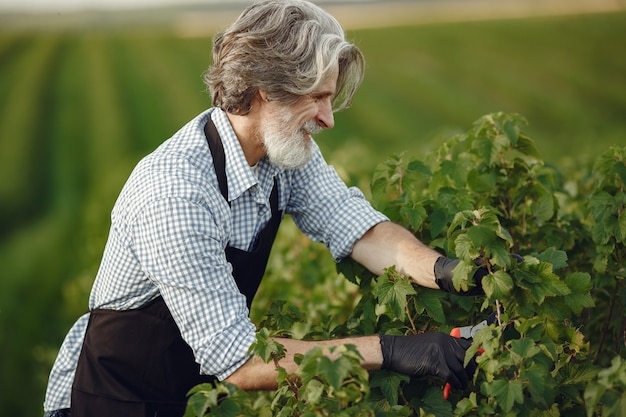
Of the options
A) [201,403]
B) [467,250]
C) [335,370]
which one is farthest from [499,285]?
[201,403]

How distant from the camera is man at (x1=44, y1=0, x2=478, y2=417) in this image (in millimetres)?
2568

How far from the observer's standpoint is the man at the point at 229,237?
257 centimetres

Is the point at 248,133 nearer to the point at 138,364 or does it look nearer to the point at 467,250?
the point at 138,364

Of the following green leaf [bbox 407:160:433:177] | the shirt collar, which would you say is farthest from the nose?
green leaf [bbox 407:160:433:177]

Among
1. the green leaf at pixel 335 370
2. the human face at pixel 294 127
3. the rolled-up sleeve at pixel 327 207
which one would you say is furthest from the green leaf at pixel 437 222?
the green leaf at pixel 335 370

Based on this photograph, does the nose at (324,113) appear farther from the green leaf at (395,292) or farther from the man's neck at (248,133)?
the green leaf at (395,292)

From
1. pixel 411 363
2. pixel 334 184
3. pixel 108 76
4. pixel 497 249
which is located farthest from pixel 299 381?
pixel 108 76

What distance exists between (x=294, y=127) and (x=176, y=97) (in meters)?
20.0

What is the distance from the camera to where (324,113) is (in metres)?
3.06

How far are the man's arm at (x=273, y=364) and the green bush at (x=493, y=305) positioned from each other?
0.24 ft

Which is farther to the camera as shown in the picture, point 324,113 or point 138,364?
point 324,113

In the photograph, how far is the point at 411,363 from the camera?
8.31 feet

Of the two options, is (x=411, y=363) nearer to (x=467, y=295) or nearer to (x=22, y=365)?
(x=467, y=295)

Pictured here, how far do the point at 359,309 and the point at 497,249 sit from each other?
33.2 inches
